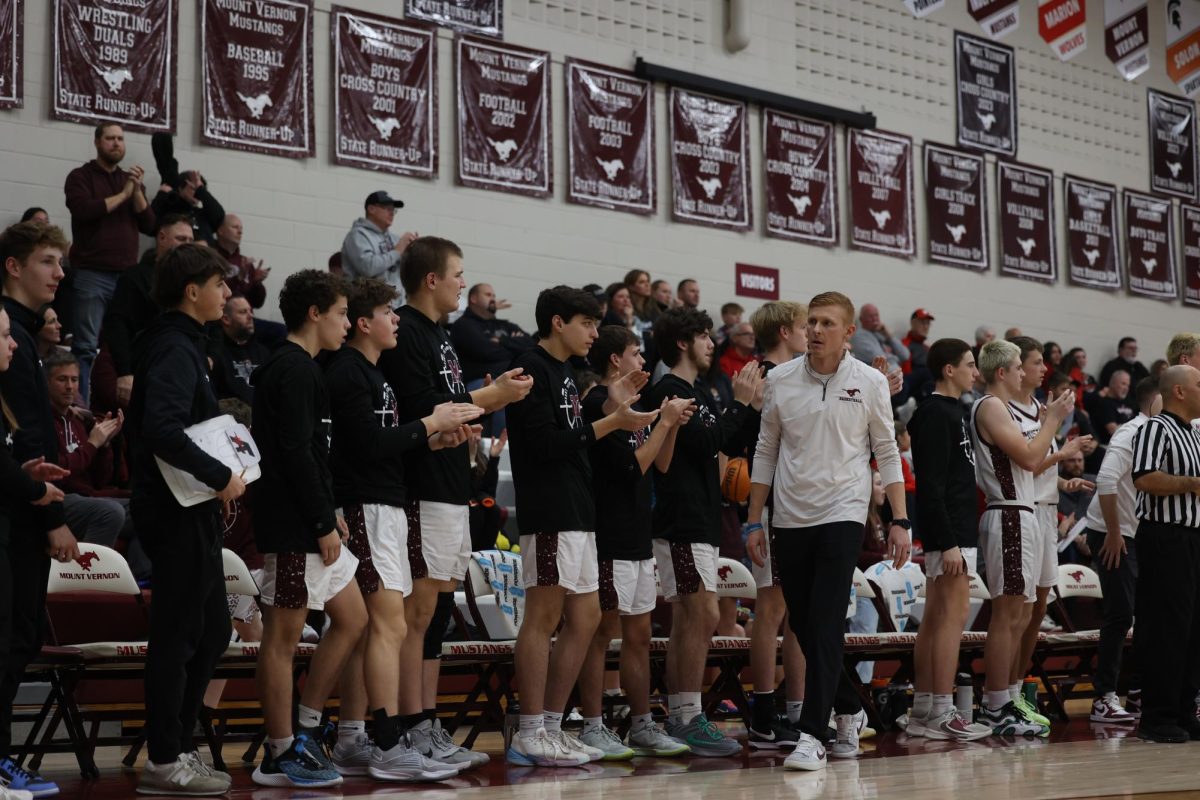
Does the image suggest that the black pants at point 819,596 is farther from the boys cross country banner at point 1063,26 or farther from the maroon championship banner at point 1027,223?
the maroon championship banner at point 1027,223

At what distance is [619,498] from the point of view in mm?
6043

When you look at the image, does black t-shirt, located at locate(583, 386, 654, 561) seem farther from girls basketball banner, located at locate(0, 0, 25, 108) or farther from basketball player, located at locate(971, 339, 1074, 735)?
girls basketball banner, located at locate(0, 0, 25, 108)

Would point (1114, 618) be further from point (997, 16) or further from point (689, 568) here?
point (997, 16)

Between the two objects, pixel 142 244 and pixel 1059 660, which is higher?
pixel 142 244

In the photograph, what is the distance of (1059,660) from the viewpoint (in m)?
10.5

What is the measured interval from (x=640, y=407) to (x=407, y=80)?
568 cm

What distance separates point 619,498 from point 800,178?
856 centimetres

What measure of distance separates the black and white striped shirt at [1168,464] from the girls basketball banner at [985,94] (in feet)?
30.6

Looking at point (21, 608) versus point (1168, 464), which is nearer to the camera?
point (21, 608)

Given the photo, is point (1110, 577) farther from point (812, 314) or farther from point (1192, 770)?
point (812, 314)

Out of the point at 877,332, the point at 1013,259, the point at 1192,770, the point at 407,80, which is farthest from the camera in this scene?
the point at 1013,259

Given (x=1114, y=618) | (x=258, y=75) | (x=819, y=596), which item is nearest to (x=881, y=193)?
(x=258, y=75)

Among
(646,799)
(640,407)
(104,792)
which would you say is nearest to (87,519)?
(104,792)

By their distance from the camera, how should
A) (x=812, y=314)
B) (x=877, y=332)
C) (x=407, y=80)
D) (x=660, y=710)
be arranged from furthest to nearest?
(x=877, y=332)
(x=407, y=80)
(x=660, y=710)
(x=812, y=314)
